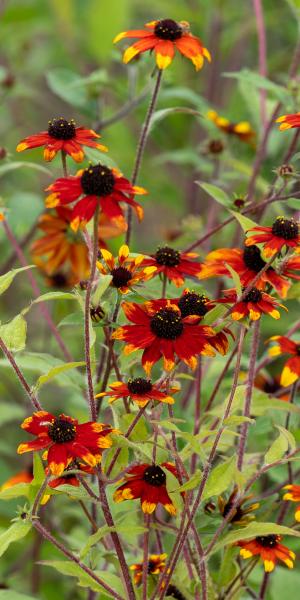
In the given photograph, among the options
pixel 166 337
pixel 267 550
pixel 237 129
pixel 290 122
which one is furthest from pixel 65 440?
pixel 237 129

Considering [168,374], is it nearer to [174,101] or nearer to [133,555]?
[133,555]

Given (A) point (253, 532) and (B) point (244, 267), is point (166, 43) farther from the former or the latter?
(A) point (253, 532)

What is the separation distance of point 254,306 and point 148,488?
6.9 inches

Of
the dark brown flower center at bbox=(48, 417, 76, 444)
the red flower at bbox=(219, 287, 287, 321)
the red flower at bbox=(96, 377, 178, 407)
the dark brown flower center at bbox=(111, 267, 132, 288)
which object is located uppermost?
the dark brown flower center at bbox=(111, 267, 132, 288)

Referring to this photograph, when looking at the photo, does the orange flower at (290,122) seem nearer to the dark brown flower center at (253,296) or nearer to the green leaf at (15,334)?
the dark brown flower center at (253,296)

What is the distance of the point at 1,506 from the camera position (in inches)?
54.1

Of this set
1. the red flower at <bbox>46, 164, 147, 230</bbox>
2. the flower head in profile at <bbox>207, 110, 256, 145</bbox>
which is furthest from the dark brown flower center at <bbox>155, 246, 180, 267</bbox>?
the flower head in profile at <bbox>207, 110, 256, 145</bbox>

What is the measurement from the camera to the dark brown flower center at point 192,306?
763 millimetres

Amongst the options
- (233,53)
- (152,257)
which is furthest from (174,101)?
(152,257)

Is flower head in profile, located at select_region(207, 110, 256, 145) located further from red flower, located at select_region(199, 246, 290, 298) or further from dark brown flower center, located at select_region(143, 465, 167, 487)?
dark brown flower center, located at select_region(143, 465, 167, 487)

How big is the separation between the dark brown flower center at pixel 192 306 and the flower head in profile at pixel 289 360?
12cm

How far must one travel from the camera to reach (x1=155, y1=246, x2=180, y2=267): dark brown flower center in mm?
812

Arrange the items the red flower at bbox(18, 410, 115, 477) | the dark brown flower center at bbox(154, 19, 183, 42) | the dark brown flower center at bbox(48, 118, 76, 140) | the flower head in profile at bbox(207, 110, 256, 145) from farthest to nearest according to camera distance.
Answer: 1. the flower head in profile at bbox(207, 110, 256, 145)
2. the dark brown flower center at bbox(154, 19, 183, 42)
3. the dark brown flower center at bbox(48, 118, 76, 140)
4. the red flower at bbox(18, 410, 115, 477)

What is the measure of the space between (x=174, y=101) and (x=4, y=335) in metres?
1.29
